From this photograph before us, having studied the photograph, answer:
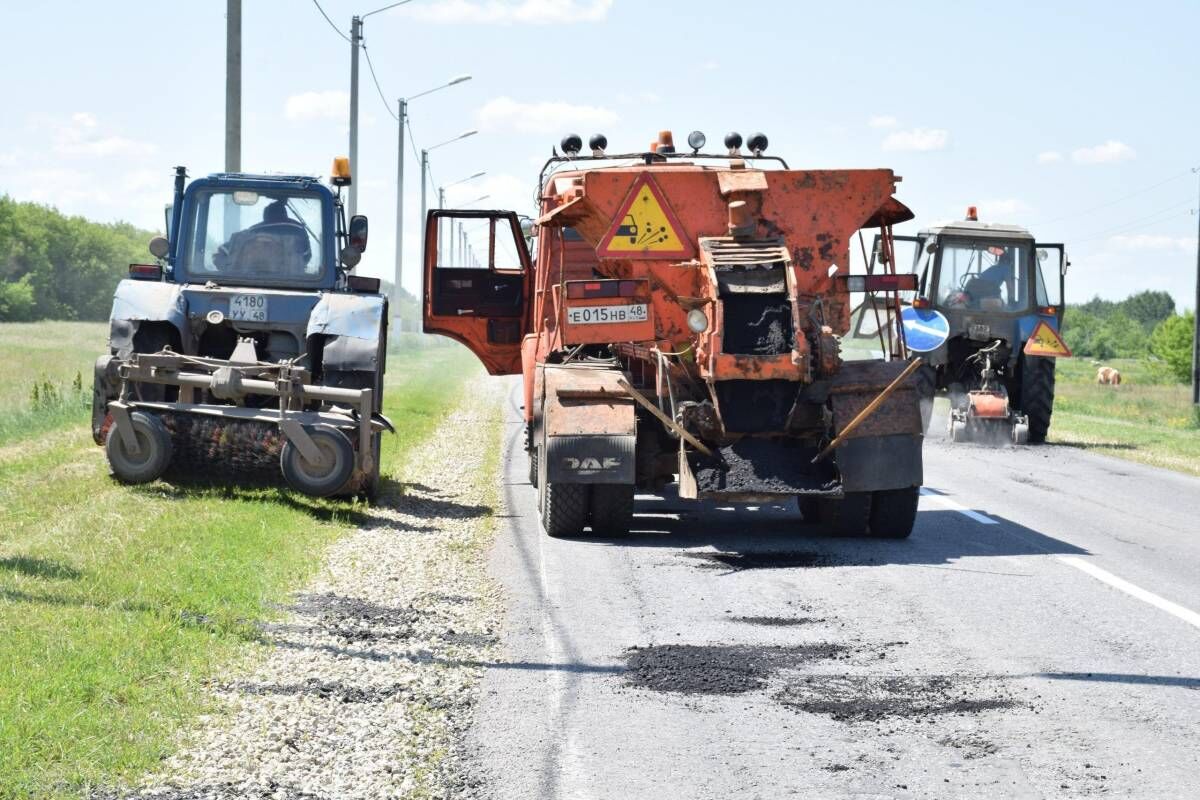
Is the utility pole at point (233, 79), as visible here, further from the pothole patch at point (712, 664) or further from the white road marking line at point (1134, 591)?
the pothole patch at point (712, 664)

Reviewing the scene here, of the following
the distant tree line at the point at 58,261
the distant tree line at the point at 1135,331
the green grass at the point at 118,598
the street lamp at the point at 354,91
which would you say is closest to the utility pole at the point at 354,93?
the street lamp at the point at 354,91

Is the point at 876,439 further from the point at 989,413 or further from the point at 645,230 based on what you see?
the point at 989,413

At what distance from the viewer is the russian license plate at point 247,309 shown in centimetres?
1312

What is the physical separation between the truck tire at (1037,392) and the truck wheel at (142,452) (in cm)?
1305

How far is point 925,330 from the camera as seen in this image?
20828mm

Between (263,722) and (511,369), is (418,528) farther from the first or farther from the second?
(263,722)

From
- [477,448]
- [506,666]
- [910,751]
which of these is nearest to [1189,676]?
[910,751]

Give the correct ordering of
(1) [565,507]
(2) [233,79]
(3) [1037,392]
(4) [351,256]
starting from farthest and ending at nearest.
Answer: (3) [1037,392] → (2) [233,79] → (4) [351,256] → (1) [565,507]

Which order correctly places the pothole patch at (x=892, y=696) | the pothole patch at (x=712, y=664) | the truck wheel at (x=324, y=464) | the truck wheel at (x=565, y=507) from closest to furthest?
the pothole patch at (x=892, y=696) < the pothole patch at (x=712, y=664) < the truck wheel at (x=565, y=507) < the truck wheel at (x=324, y=464)

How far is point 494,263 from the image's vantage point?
48.6 ft

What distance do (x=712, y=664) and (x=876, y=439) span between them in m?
4.25

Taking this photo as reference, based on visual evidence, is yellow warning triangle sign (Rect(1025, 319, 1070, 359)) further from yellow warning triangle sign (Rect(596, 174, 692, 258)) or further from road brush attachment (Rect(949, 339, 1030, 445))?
yellow warning triangle sign (Rect(596, 174, 692, 258))

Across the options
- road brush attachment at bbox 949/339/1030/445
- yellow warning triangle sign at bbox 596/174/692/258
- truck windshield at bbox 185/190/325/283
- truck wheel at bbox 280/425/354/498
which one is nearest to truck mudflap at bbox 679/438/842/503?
yellow warning triangle sign at bbox 596/174/692/258

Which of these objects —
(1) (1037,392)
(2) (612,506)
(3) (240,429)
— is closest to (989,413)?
(1) (1037,392)
